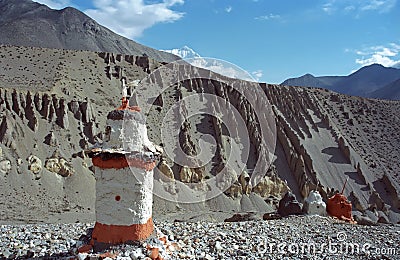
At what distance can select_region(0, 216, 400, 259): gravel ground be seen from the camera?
1011cm

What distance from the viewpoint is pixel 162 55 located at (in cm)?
14538

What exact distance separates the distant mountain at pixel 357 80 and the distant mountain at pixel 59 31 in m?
75.2

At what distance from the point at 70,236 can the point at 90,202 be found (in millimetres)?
20686

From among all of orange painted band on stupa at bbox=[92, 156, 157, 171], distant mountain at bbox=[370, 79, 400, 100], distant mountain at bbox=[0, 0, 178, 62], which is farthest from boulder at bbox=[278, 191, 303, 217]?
distant mountain at bbox=[370, 79, 400, 100]

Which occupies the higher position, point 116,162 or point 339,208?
point 116,162

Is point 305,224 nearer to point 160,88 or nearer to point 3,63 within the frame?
point 160,88

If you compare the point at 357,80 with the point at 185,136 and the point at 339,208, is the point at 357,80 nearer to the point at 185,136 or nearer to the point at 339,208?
the point at 185,136

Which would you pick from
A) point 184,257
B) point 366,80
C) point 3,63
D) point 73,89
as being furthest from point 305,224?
point 366,80

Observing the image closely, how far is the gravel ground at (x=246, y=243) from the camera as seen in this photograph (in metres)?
10.1
